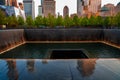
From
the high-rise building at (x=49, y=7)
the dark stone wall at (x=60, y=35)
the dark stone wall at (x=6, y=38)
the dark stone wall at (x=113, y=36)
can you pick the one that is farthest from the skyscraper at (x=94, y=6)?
the dark stone wall at (x=6, y=38)

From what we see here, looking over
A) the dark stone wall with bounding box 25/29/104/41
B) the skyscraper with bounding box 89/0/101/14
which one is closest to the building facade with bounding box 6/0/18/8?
the skyscraper with bounding box 89/0/101/14

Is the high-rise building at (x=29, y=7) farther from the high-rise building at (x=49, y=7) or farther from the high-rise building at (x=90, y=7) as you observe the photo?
the high-rise building at (x=90, y=7)

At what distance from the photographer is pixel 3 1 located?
109m

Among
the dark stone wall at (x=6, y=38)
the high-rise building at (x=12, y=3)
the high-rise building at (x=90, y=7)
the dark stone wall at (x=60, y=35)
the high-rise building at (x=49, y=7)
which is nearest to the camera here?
the dark stone wall at (x=6, y=38)

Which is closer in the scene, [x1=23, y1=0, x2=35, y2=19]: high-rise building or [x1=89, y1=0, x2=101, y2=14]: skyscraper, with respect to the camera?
[x1=89, y1=0, x2=101, y2=14]: skyscraper

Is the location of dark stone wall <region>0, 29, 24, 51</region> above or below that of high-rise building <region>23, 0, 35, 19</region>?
below

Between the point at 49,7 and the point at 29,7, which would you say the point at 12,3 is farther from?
the point at 29,7

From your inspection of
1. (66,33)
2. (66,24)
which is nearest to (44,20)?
(66,24)

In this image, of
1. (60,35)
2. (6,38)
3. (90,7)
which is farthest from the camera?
(90,7)

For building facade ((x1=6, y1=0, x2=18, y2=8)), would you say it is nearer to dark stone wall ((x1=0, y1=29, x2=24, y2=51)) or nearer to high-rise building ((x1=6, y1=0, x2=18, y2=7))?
high-rise building ((x1=6, y1=0, x2=18, y2=7))

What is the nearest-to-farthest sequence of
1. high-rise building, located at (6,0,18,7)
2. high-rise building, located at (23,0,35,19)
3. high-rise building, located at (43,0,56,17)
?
high-rise building, located at (6,0,18,7) < high-rise building, located at (43,0,56,17) < high-rise building, located at (23,0,35,19)

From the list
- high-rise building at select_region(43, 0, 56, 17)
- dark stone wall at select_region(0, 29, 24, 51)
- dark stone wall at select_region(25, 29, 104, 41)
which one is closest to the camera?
dark stone wall at select_region(0, 29, 24, 51)

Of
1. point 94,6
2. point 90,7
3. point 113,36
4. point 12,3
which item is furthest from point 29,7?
point 113,36

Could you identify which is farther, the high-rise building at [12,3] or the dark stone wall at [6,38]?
the high-rise building at [12,3]
